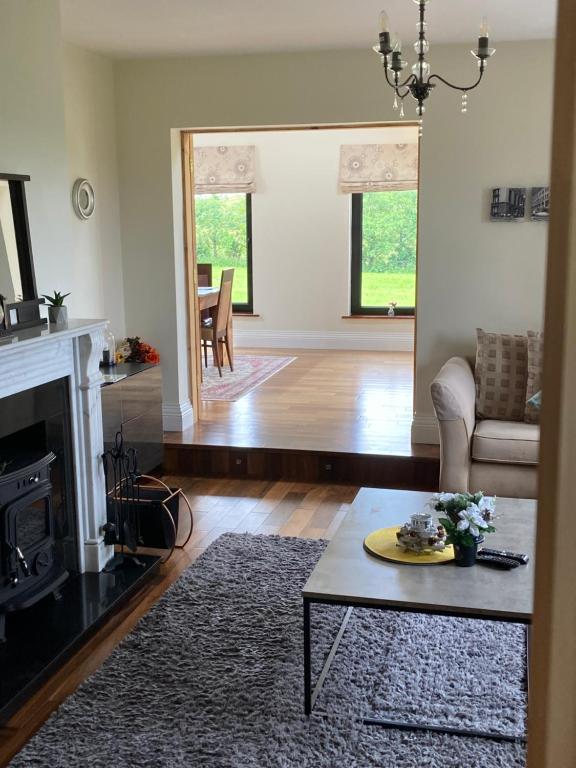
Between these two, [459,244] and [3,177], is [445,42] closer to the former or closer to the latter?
[459,244]

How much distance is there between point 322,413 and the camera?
6172 millimetres

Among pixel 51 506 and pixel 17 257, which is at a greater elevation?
pixel 17 257

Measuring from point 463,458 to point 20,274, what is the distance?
2323 millimetres

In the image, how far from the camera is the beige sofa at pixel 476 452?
4152 millimetres

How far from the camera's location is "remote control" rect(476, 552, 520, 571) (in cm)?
268

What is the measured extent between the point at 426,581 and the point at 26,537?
1513 mm

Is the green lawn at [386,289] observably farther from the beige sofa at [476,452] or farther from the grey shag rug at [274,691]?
the grey shag rug at [274,691]

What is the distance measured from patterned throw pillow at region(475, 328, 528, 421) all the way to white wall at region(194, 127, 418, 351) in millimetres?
4542

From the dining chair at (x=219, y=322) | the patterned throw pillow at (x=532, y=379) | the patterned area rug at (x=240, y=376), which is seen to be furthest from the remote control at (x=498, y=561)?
the dining chair at (x=219, y=322)

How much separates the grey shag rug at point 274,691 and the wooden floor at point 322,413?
1.88 meters

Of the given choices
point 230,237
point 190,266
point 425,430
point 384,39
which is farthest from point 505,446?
point 230,237

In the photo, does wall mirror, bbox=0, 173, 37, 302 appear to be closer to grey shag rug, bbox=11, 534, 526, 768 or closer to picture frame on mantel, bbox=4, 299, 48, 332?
picture frame on mantel, bbox=4, 299, 48, 332

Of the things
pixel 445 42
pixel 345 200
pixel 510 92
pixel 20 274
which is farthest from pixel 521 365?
pixel 345 200

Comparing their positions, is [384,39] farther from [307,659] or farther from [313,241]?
[313,241]
